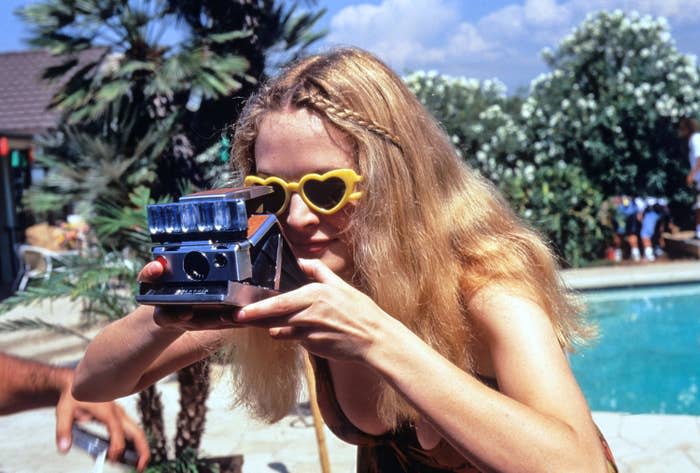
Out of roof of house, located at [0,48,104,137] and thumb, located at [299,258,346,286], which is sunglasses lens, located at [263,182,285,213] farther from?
roof of house, located at [0,48,104,137]

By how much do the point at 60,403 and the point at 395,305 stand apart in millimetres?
919

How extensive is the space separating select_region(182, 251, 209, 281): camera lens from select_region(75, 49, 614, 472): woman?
75mm

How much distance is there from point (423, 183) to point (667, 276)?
1040cm

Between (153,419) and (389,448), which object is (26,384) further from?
(153,419)

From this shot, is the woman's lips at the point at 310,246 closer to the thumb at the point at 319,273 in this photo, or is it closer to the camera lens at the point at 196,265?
the thumb at the point at 319,273

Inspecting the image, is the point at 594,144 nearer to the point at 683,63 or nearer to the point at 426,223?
the point at 683,63

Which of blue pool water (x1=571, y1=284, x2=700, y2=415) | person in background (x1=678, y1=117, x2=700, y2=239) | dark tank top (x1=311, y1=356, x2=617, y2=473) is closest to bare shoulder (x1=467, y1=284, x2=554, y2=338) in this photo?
dark tank top (x1=311, y1=356, x2=617, y2=473)

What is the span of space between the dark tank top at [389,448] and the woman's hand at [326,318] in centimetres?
50

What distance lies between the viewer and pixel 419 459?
1686mm

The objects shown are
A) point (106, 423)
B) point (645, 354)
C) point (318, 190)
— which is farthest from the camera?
point (645, 354)

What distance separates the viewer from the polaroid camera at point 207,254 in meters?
1.05

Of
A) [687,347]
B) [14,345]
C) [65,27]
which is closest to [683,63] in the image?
[687,347]

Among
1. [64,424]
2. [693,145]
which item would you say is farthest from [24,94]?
[64,424]

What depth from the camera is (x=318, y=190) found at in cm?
145
